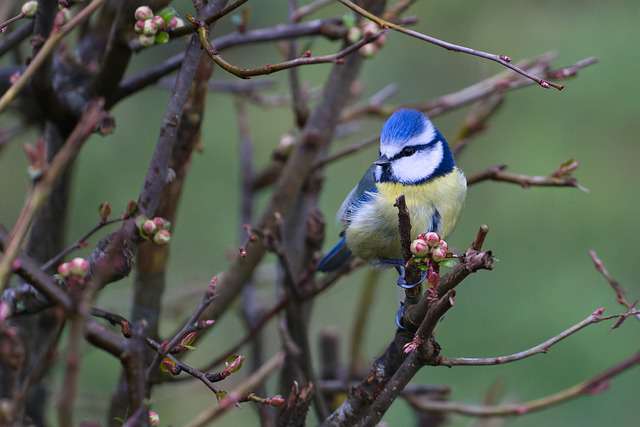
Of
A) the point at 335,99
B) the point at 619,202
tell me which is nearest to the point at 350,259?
the point at 335,99

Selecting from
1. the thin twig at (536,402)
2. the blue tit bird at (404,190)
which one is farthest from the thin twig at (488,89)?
the thin twig at (536,402)

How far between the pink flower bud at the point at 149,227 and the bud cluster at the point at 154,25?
0.30m

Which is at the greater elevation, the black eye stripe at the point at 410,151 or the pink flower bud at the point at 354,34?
the pink flower bud at the point at 354,34

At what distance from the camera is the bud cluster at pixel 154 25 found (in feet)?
4.81

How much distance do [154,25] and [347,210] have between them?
1083 millimetres

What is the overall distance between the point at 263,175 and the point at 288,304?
2.30 ft

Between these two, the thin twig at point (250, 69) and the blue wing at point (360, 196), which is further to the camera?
the blue wing at point (360, 196)

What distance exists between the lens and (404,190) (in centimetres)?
229

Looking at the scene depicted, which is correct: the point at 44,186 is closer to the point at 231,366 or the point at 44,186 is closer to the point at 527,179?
the point at 231,366

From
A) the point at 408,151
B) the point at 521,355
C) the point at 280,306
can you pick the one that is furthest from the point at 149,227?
the point at 408,151

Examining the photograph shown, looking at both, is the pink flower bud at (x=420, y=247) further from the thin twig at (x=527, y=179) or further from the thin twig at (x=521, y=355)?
the thin twig at (x=527, y=179)

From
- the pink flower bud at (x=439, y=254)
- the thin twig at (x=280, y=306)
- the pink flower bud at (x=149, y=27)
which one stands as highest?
the pink flower bud at (x=149, y=27)

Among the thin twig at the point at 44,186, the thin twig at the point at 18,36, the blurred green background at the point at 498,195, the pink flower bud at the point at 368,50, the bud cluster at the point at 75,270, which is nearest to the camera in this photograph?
the thin twig at the point at 44,186

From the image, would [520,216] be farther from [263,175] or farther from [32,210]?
[32,210]
